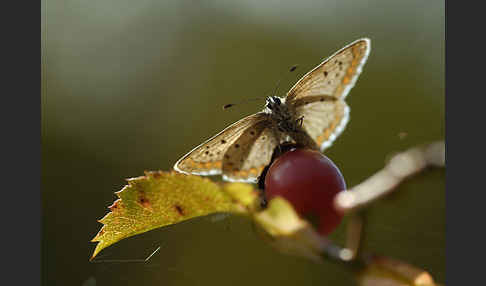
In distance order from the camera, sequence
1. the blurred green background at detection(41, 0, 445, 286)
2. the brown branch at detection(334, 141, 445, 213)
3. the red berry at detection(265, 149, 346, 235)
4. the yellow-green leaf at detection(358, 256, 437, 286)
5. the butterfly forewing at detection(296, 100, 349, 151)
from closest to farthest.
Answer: the brown branch at detection(334, 141, 445, 213) → the yellow-green leaf at detection(358, 256, 437, 286) → the red berry at detection(265, 149, 346, 235) → the butterfly forewing at detection(296, 100, 349, 151) → the blurred green background at detection(41, 0, 445, 286)

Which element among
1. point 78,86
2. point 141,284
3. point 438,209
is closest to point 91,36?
point 78,86

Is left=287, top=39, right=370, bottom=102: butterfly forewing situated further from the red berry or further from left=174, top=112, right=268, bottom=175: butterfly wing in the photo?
the red berry

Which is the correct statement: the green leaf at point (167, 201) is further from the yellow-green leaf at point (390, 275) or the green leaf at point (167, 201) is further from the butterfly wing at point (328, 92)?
the butterfly wing at point (328, 92)

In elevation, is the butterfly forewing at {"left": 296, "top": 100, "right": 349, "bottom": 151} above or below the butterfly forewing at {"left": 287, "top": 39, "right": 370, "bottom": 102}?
below

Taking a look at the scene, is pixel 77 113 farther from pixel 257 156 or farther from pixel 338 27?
pixel 257 156

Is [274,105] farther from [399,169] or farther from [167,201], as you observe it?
[399,169]

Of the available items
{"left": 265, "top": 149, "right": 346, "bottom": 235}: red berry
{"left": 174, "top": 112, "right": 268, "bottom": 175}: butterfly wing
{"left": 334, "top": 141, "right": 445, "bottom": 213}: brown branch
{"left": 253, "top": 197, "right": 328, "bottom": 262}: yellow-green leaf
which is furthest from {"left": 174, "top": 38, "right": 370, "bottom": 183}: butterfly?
{"left": 334, "top": 141, "right": 445, "bottom": 213}: brown branch

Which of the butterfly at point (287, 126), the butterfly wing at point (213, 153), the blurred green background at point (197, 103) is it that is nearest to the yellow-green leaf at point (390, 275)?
the butterfly at point (287, 126)
